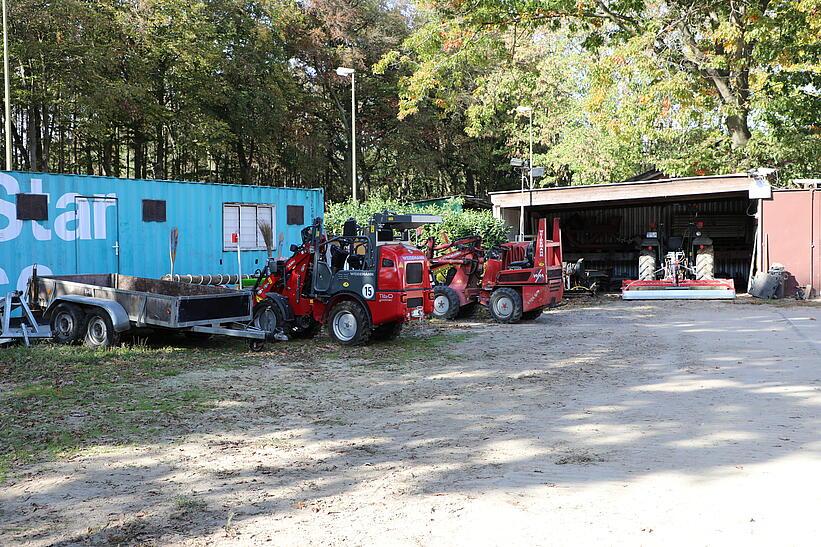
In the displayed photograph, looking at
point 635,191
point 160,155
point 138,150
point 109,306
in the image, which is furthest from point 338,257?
point 160,155

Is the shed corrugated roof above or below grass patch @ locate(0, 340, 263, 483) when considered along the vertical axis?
above

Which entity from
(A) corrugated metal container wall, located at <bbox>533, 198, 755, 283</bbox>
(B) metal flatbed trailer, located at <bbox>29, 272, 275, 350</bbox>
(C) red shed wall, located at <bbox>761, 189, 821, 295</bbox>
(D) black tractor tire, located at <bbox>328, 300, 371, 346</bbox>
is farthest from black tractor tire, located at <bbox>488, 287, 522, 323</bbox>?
(A) corrugated metal container wall, located at <bbox>533, 198, 755, 283</bbox>

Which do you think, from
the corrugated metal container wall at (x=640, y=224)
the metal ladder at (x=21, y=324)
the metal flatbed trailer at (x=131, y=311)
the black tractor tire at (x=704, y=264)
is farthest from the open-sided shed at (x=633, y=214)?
the metal ladder at (x=21, y=324)

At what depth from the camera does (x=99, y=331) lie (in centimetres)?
1066

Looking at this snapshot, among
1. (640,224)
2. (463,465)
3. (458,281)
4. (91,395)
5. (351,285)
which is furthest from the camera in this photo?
(640,224)

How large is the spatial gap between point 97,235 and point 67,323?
435 cm

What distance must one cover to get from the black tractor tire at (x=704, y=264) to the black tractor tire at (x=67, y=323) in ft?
50.6

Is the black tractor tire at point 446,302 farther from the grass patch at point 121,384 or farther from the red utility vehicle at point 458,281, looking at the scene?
the grass patch at point 121,384

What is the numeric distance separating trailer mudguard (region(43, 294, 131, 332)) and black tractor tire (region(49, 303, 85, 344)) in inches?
4.5

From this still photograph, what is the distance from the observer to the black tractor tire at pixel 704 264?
2036cm

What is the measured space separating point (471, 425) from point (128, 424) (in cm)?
293

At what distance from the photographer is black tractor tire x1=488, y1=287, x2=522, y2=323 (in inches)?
556

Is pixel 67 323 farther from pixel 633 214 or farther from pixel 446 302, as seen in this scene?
pixel 633 214

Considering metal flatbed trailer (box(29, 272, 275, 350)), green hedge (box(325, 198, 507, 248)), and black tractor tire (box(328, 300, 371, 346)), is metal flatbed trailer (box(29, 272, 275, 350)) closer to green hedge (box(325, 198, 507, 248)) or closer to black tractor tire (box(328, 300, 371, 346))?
black tractor tire (box(328, 300, 371, 346))
